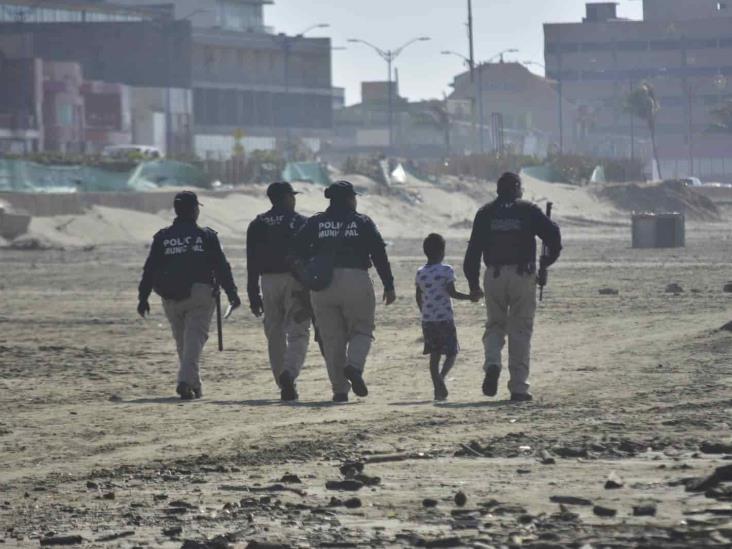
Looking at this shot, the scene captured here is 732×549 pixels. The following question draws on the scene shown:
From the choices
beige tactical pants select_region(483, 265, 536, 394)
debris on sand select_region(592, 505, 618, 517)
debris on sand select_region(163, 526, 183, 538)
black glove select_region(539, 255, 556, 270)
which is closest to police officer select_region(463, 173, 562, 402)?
beige tactical pants select_region(483, 265, 536, 394)

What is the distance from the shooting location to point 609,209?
75.2 metres

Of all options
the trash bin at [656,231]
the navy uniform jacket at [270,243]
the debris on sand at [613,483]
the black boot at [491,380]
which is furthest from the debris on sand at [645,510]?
the trash bin at [656,231]

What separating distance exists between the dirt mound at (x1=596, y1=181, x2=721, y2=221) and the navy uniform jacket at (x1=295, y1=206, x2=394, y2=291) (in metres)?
60.7

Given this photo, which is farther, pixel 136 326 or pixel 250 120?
pixel 250 120

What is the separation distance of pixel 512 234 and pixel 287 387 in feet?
6.76

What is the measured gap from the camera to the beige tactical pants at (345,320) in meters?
13.9

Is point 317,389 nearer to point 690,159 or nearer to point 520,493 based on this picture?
point 520,493

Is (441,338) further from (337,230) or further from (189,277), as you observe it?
(189,277)

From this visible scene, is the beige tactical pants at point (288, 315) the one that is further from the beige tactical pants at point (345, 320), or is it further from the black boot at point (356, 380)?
the black boot at point (356, 380)

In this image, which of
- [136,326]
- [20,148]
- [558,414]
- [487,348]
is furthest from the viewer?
[20,148]

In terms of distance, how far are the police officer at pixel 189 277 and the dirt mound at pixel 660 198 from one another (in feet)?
198

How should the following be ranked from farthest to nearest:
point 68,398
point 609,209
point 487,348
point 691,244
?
point 609,209
point 691,244
point 68,398
point 487,348

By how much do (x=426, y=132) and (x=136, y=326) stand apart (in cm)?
13015

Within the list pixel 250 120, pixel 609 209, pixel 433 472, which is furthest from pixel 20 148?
pixel 433 472
